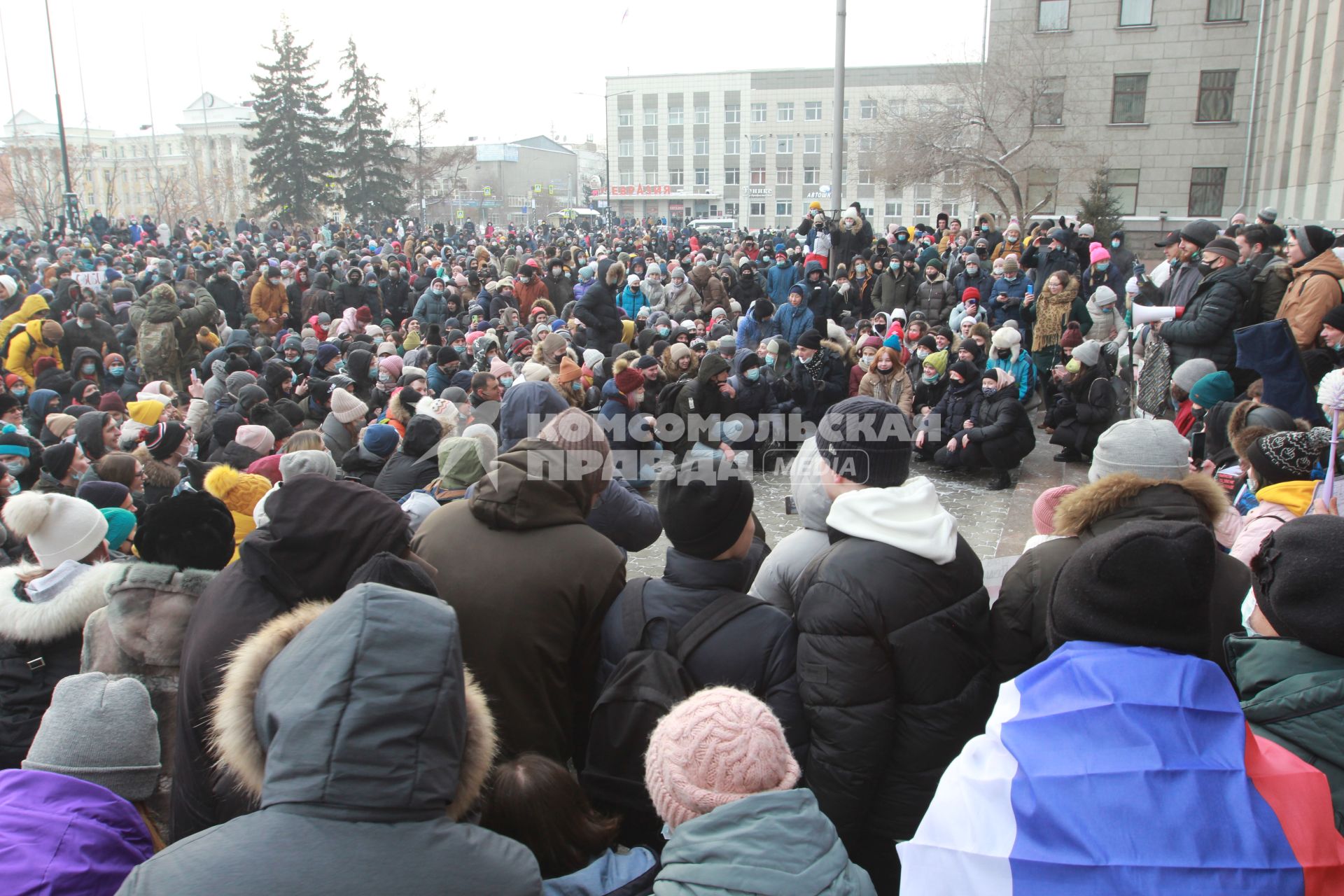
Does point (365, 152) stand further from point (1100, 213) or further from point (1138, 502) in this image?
point (1138, 502)

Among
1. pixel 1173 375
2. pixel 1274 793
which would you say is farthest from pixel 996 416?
pixel 1274 793

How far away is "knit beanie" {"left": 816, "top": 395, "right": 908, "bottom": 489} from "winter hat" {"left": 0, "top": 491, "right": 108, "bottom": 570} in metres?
2.64

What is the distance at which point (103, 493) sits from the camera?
169 inches

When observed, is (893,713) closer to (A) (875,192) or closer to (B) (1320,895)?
(B) (1320,895)

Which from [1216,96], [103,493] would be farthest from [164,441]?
[1216,96]

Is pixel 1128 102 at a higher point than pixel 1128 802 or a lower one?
higher

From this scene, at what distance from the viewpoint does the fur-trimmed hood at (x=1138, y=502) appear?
266cm

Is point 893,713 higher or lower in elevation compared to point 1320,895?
lower

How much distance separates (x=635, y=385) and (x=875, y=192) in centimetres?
6773

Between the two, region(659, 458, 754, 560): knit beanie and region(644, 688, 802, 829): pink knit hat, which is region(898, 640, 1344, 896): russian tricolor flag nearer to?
region(644, 688, 802, 829): pink knit hat

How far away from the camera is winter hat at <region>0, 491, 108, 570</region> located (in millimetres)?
2998

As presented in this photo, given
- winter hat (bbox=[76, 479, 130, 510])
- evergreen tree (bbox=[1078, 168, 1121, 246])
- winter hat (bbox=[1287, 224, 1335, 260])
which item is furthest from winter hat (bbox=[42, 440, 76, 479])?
evergreen tree (bbox=[1078, 168, 1121, 246])

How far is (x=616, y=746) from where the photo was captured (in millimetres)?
2355

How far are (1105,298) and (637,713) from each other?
986 cm
